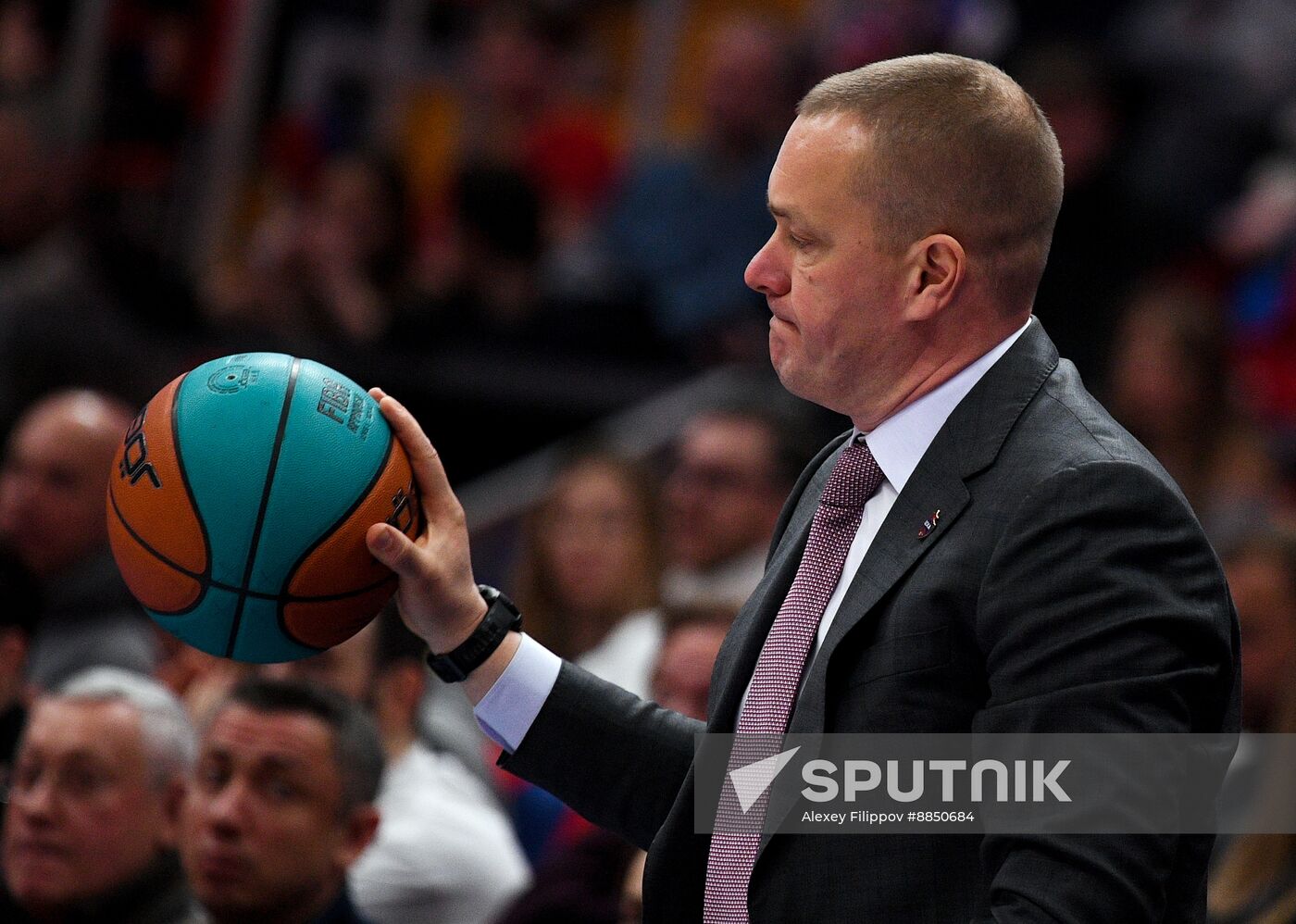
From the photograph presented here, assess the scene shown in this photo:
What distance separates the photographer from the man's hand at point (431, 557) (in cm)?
227

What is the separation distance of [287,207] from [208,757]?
5542 millimetres

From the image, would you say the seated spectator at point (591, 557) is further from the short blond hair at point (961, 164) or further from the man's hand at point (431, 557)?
the short blond hair at point (961, 164)

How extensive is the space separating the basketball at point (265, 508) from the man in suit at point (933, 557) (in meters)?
0.07

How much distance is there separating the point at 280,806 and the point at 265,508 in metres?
1.46

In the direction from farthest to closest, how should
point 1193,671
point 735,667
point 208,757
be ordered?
point 208,757 < point 735,667 < point 1193,671

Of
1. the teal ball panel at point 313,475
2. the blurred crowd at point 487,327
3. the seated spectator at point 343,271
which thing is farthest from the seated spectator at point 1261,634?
the seated spectator at point 343,271

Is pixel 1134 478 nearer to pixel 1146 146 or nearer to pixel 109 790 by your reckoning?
pixel 109 790

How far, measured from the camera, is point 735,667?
2229 mm

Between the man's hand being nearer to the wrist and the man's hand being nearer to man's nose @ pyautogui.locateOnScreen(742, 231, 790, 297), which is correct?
the wrist

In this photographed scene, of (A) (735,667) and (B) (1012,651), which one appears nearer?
(B) (1012,651)

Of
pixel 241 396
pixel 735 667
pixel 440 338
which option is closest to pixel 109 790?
pixel 241 396

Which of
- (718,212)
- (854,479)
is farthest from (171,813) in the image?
(718,212)

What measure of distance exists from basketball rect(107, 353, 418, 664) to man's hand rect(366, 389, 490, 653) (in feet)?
0.09

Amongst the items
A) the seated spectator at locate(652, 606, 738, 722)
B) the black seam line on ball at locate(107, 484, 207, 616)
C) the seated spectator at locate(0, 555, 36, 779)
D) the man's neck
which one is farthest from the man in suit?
the seated spectator at locate(0, 555, 36, 779)
